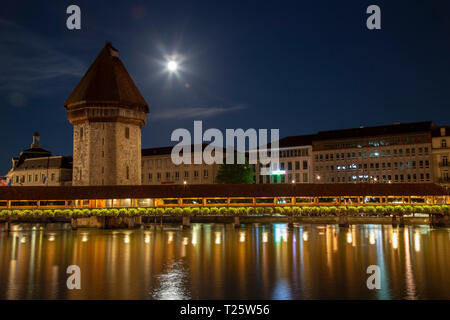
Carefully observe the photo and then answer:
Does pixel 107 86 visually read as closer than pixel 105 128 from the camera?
No

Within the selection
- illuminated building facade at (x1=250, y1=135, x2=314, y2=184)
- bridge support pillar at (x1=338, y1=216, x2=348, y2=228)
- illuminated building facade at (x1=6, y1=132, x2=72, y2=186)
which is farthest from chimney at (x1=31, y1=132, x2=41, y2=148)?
bridge support pillar at (x1=338, y1=216, x2=348, y2=228)

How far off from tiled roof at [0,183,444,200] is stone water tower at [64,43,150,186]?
4949mm

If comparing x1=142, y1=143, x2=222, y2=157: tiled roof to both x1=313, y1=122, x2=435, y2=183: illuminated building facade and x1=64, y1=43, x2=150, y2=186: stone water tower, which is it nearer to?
x1=313, y1=122, x2=435, y2=183: illuminated building facade

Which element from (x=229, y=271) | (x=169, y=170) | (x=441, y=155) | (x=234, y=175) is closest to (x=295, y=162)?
(x=169, y=170)

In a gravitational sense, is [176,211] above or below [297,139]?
below

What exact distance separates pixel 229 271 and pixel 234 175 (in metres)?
50.5

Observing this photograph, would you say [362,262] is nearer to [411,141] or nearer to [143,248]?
[143,248]

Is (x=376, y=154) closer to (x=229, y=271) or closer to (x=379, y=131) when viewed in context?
(x=379, y=131)

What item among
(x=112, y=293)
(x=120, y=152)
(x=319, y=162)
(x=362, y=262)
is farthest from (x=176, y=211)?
(x=319, y=162)

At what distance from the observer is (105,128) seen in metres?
51.0

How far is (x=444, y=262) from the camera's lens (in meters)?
20.3

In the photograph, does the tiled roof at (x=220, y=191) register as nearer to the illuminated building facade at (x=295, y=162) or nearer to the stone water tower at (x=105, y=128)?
the stone water tower at (x=105, y=128)

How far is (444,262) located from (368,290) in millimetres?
7757

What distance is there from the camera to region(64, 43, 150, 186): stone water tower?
50469mm
